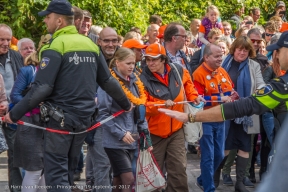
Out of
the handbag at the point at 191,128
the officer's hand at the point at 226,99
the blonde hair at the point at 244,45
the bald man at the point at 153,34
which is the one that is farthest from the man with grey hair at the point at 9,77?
the bald man at the point at 153,34

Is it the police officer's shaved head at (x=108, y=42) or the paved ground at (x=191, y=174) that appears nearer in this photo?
the police officer's shaved head at (x=108, y=42)

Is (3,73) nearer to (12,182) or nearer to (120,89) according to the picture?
(12,182)

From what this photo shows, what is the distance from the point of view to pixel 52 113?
19.5 feet

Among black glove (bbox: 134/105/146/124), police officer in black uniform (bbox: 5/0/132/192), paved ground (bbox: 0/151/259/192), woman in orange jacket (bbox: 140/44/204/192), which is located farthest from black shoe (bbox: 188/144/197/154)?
police officer in black uniform (bbox: 5/0/132/192)

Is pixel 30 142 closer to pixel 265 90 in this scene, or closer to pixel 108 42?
pixel 108 42

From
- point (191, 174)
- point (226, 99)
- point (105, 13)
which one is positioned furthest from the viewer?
point (105, 13)

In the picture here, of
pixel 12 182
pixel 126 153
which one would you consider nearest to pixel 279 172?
pixel 126 153

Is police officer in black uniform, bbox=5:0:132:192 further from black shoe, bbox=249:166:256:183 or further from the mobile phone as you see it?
black shoe, bbox=249:166:256:183

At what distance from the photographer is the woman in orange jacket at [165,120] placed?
24.4 feet

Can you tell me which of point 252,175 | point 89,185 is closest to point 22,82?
point 89,185

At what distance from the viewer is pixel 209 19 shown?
13.5 metres

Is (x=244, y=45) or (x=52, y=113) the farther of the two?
(x=244, y=45)

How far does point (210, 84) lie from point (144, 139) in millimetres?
1685

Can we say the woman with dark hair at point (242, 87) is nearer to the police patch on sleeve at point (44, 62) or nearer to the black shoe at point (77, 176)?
the black shoe at point (77, 176)
